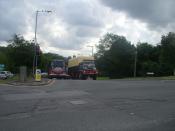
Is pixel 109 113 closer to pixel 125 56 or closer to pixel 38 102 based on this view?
pixel 38 102

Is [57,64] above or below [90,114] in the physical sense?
above

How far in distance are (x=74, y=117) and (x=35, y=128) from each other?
2.11 meters

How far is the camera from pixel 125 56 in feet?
398

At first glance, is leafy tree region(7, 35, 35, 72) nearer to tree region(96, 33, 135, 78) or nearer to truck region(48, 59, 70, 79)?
truck region(48, 59, 70, 79)

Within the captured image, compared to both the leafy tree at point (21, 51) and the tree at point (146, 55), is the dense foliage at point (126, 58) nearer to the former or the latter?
the tree at point (146, 55)

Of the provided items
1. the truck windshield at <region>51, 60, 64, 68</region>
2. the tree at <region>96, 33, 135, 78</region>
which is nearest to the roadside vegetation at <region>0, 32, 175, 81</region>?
the tree at <region>96, 33, 135, 78</region>

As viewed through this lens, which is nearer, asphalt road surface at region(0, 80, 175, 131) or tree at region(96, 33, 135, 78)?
asphalt road surface at region(0, 80, 175, 131)

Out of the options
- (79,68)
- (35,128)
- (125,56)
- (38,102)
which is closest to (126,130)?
(35,128)

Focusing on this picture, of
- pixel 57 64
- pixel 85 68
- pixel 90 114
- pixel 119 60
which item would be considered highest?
pixel 119 60

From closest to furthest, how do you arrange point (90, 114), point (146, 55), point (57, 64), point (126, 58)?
1. point (90, 114)
2. point (57, 64)
3. point (146, 55)
4. point (126, 58)

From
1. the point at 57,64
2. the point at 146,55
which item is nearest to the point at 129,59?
the point at 146,55

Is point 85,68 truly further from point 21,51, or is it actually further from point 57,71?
point 21,51

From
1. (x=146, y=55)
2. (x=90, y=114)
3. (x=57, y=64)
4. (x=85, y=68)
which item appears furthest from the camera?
(x=146, y=55)

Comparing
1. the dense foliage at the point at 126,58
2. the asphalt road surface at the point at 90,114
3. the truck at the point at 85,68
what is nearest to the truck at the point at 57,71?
the truck at the point at 85,68
